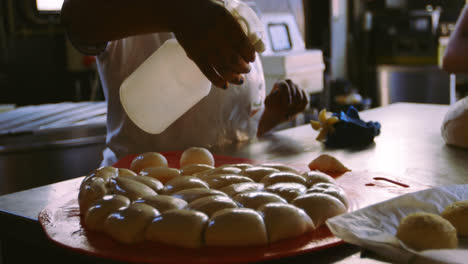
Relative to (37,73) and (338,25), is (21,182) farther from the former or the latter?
(338,25)

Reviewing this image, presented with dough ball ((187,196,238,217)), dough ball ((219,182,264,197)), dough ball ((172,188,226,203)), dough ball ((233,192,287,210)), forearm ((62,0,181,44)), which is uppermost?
forearm ((62,0,181,44))

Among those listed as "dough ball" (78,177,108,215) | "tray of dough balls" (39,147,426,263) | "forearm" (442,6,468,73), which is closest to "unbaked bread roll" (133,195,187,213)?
"tray of dough balls" (39,147,426,263)

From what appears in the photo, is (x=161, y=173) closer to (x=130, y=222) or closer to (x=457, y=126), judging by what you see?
(x=130, y=222)

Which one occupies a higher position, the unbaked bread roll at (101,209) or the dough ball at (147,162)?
the unbaked bread roll at (101,209)

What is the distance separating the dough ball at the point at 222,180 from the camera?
3.06 ft

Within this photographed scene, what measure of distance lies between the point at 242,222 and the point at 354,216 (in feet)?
0.52

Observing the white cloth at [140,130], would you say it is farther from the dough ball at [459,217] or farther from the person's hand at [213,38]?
the dough ball at [459,217]

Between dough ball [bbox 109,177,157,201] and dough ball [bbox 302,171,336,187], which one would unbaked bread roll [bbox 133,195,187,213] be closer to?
dough ball [bbox 109,177,157,201]

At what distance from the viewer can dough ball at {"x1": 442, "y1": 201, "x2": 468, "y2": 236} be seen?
723 millimetres

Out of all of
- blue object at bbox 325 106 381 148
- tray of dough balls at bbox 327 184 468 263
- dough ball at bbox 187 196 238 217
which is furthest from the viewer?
blue object at bbox 325 106 381 148

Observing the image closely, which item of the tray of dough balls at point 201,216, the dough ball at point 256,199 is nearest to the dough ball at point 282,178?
the tray of dough balls at point 201,216

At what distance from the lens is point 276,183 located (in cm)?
93

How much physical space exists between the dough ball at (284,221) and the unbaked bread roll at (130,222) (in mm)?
167

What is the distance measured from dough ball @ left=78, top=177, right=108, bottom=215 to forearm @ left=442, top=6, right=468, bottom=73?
54.6 inches
